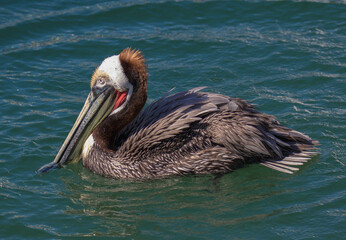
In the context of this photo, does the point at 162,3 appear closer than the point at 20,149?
No

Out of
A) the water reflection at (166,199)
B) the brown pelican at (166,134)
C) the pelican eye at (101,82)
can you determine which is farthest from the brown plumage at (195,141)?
the pelican eye at (101,82)

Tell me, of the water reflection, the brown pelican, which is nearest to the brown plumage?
the brown pelican

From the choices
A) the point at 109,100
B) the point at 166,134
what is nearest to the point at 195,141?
the point at 166,134

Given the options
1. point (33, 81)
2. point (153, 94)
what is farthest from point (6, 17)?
point (153, 94)

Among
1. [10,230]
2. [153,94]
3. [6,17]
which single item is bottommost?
[10,230]

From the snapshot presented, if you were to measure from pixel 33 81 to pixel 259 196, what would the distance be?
4807mm

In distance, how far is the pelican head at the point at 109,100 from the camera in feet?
26.4

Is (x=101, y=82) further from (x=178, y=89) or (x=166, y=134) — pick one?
(x=178, y=89)

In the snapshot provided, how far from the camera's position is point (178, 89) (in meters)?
10.2

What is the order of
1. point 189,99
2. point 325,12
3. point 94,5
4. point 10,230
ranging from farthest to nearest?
point 94,5, point 325,12, point 189,99, point 10,230

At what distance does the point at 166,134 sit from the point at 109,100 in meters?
0.94

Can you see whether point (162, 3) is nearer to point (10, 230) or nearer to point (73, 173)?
point (73, 173)

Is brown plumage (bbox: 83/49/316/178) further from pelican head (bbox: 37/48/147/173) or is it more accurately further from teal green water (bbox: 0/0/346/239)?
teal green water (bbox: 0/0/346/239)

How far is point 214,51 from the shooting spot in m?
11.2
